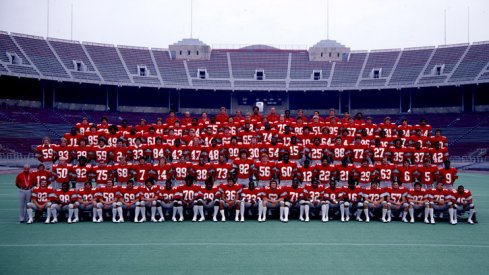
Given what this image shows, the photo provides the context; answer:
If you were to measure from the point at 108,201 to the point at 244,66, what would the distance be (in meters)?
32.6

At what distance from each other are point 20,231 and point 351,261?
764 cm

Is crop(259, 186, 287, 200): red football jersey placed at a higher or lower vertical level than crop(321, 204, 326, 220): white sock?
higher

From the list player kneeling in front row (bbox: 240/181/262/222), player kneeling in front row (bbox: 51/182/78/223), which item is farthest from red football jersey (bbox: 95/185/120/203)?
player kneeling in front row (bbox: 240/181/262/222)

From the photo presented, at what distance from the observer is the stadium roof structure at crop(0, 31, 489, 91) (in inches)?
1471

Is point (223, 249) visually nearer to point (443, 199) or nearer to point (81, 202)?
point (81, 202)

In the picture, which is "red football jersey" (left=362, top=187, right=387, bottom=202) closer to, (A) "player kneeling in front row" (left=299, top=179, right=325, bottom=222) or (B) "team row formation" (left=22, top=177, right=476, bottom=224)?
(B) "team row formation" (left=22, top=177, right=476, bottom=224)

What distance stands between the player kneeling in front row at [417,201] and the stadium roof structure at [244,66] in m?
28.3

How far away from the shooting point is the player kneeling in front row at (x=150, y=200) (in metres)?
11.5

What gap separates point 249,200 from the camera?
11.7 metres

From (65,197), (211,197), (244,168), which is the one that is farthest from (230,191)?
(65,197)

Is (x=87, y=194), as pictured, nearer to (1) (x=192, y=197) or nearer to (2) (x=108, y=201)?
(2) (x=108, y=201)

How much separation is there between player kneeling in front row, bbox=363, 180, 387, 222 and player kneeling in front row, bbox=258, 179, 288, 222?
2.26 m

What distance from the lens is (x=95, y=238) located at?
9406 millimetres

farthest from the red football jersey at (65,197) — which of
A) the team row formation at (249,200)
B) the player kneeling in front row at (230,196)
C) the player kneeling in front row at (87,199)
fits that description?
the player kneeling in front row at (230,196)
